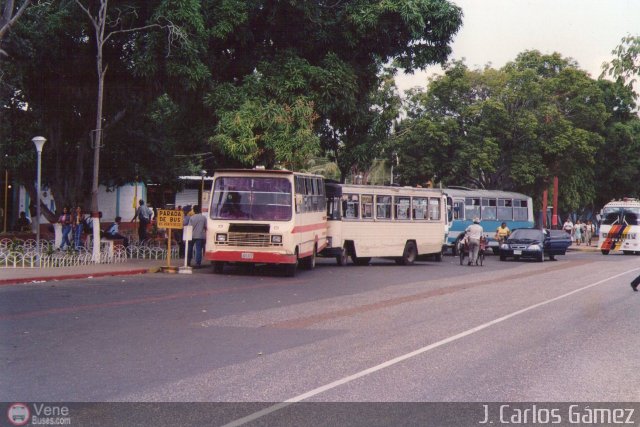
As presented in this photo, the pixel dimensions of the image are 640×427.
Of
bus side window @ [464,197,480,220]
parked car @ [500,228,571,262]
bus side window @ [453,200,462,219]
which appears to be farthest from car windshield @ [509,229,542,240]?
bus side window @ [464,197,480,220]

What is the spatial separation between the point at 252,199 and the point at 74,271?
197 inches

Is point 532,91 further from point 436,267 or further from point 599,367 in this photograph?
point 599,367

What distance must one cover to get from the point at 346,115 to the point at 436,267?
6.32 meters

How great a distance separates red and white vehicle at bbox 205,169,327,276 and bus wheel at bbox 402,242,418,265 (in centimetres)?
890

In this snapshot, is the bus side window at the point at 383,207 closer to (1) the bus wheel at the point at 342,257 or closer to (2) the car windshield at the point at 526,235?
(1) the bus wheel at the point at 342,257

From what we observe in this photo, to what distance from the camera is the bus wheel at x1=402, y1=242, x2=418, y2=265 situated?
32.0 meters

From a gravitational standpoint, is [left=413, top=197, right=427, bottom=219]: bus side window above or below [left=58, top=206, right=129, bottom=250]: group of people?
above

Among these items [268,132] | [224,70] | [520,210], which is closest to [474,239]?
[268,132]

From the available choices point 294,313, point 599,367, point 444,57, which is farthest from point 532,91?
point 599,367

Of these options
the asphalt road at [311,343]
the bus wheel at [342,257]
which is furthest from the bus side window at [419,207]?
the asphalt road at [311,343]

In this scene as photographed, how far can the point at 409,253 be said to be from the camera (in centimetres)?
3241

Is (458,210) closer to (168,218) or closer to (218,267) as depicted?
(218,267)

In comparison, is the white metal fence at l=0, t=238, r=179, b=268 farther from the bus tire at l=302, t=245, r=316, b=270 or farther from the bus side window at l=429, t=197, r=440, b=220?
the bus side window at l=429, t=197, r=440, b=220

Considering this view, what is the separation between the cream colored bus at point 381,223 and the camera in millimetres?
29422
